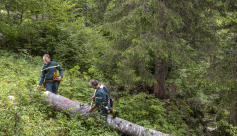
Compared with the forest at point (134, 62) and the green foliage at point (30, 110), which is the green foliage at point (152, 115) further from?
the green foliage at point (30, 110)

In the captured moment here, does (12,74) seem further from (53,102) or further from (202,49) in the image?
(202,49)

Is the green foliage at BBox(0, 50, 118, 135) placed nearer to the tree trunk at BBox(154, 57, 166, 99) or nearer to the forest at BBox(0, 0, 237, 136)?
the forest at BBox(0, 0, 237, 136)

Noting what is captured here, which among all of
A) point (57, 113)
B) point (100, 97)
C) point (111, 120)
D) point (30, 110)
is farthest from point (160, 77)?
point (30, 110)

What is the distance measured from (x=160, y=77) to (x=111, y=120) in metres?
4.49

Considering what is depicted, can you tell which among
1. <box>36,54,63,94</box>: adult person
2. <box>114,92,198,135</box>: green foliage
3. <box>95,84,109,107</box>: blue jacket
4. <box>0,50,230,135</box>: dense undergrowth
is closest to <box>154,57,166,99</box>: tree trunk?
<box>0,50,230,135</box>: dense undergrowth

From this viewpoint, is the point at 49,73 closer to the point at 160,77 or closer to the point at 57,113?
the point at 57,113

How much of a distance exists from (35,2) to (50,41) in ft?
8.56

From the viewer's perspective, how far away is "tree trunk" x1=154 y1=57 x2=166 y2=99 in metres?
8.45

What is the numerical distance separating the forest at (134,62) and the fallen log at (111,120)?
194 mm

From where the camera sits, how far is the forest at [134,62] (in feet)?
16.0

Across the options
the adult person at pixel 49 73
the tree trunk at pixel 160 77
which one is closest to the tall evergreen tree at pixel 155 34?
the tree trunk at pixel 160 77

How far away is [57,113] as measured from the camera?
204 inches

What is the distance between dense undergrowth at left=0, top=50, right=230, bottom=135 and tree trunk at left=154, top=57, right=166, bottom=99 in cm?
62

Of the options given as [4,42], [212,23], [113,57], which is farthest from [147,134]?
[4,42]
